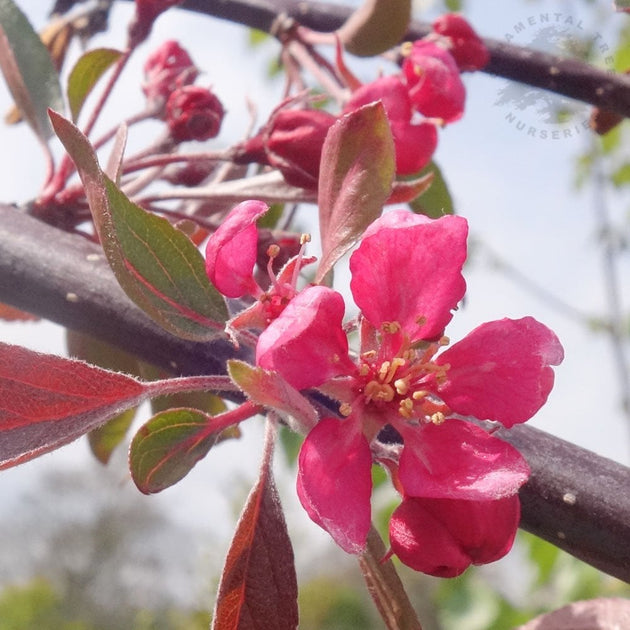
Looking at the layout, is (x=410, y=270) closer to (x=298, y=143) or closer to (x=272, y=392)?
(x=272, y=392)

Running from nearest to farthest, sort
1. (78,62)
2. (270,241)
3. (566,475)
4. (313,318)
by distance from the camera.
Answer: (313,318)
(566,475)
(270,241)
(78,62)

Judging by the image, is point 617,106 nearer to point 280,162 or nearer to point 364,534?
point 280,162

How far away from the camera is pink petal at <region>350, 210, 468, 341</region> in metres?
0.48

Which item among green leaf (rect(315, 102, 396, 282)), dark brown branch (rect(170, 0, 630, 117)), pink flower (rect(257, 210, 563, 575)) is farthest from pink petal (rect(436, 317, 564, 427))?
dark brown branch (rect(170, 0, 630, 117))

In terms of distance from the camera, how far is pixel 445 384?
525mm

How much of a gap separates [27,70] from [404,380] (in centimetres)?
65

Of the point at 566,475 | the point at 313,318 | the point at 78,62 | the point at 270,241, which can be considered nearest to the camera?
the point at 313,318

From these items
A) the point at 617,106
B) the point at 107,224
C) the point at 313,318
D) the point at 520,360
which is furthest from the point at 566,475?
the point at 617,106

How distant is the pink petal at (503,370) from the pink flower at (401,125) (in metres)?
0.34

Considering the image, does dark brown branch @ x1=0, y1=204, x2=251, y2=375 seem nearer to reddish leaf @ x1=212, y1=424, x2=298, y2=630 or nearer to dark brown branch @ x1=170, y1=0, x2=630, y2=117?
reddish leaf @ x1=212, y1=424, x2=298, y2=630

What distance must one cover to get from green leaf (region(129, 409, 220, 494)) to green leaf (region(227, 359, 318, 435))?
0.11 metres

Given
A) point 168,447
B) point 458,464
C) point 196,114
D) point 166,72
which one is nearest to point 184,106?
point 196,114

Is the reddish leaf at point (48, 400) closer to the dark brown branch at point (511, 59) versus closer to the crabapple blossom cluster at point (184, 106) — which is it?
the crabapple blossom cluster at point (184, 106)

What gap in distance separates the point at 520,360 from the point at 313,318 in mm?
147
